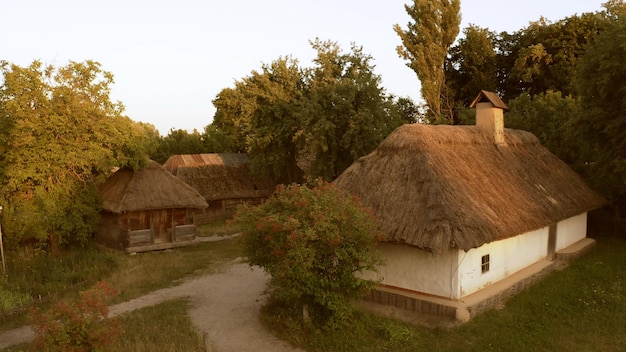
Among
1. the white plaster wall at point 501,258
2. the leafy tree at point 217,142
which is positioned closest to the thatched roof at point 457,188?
the white plaster wall at point 501,258

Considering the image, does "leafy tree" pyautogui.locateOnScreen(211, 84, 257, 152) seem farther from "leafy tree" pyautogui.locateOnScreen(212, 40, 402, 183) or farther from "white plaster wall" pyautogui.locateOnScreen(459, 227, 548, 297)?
"white plaster wall" pyautogui.locateOnScreen(459, 227, 548, 297)

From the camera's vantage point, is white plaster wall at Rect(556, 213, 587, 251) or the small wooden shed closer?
white plaster wall at Rect(556, 213, 587, 251)

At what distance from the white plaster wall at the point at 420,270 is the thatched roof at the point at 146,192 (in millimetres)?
→ 13031

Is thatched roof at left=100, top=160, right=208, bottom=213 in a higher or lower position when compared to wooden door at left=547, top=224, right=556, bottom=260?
higher

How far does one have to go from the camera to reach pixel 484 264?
13188 millimetres

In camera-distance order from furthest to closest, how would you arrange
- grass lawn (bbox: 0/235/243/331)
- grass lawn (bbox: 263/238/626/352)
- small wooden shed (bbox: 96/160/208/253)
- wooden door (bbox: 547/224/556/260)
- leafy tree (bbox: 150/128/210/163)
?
leafy tree (bbox: 150/128/210/163), small wooden shed (bbox: 96/160/208/253), wooden door (bbox: 547/224/556/260), grass lawn (bbox: 0/235/243/331), grass lawn (bbox: 263/238/626/352)

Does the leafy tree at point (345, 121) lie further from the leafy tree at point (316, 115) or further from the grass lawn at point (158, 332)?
the grass lawn at point (158, 332)

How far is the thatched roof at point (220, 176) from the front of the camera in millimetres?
32656

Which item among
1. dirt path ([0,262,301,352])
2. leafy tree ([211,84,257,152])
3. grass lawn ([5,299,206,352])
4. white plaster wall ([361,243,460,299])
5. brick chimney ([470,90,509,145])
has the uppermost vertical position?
leafy tree ([211,84,257,152])

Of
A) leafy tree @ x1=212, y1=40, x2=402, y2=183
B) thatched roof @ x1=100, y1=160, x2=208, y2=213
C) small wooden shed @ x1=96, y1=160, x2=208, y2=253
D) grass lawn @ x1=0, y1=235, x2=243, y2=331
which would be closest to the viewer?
grass lawn @ x1=0, y1=235, x2=243, y2=331

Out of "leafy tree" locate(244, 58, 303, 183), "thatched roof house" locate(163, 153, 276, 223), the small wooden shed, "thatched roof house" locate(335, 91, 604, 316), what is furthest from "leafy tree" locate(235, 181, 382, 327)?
"thatched roof house" locate(163, 153, 276, 223)

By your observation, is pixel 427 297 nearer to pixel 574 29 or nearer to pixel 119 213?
pixel 119 213

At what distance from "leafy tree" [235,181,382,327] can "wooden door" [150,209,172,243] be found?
13.3 m

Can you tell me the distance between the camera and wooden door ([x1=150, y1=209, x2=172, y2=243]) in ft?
74.4
